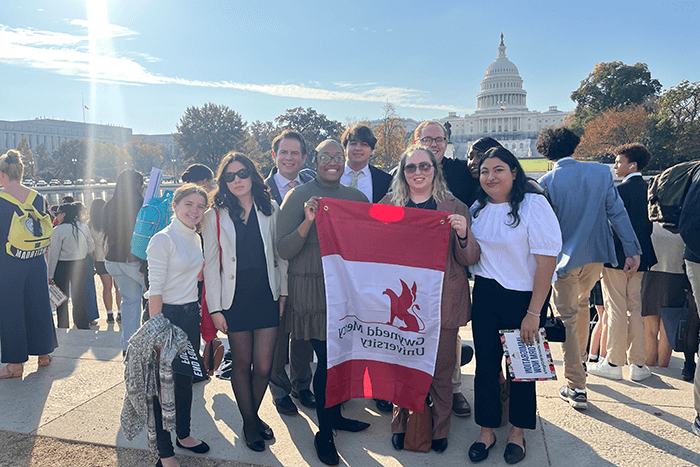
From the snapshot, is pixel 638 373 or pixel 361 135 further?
pixel 361 135

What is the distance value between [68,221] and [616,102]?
6234 cm

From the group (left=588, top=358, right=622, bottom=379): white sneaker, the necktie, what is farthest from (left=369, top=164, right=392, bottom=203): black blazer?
(left=588, top=358, right=622, bottom=379): white sneaker

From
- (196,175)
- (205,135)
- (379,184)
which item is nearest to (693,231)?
(379,184)

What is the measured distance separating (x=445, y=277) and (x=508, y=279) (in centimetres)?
43

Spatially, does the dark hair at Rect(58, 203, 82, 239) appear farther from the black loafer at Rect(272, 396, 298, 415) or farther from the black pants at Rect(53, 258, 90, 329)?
the black loafer at Rect(272, 396, 298, 415)

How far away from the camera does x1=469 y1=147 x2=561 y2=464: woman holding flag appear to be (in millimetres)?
3201

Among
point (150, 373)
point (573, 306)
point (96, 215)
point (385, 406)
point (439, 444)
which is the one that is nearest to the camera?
point (150, 373)

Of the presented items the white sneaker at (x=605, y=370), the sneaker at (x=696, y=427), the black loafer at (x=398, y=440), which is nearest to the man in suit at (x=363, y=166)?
the black loafer at (x=398, y=440)

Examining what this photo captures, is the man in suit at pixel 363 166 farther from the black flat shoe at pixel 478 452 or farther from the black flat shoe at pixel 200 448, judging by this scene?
the black flat shoe at pixel 200 448

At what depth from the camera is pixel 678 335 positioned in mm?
4594

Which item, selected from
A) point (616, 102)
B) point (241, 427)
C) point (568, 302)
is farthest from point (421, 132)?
point (616, 102)

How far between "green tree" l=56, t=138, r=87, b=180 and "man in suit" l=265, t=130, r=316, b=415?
290ft

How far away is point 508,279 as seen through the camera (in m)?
3.28

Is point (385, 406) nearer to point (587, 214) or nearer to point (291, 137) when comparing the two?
point (587, 214)
